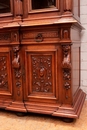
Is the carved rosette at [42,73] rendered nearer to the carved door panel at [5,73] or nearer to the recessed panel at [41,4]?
the carved door panel at [5,73]

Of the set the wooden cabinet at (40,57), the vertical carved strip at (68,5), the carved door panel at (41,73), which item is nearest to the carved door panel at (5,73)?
the wooden cabinet at (40,57)

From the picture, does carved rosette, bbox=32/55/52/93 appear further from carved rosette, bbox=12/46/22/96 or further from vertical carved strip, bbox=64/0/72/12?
vertical carved strip, bbox=64/0/72/12

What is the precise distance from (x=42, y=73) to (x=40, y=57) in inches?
5.6

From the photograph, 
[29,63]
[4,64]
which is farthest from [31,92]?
[4,64]

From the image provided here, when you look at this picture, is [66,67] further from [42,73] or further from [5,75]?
[5,75]

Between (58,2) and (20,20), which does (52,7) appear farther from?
(20,20)

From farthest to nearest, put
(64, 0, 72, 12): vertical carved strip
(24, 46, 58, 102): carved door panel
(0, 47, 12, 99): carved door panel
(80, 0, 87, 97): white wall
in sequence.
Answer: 1. (80, 0, 87, 97): white wall
2. (0, 47, 12, 99): carved door panel
3. (24, 46, 58, 102): carved door panel
4. (64, 0, 72, 12): vertical carved strip

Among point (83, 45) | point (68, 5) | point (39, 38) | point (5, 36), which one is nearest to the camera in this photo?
point (68, 5)

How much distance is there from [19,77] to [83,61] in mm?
798

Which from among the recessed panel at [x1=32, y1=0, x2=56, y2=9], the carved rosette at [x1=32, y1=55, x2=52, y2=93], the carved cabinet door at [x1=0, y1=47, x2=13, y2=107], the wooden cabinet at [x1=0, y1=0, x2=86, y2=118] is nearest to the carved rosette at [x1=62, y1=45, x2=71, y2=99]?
the wooden cabinet at [x1=0, y1=0, x2=86, y2=118]

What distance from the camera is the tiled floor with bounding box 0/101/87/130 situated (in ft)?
4.05

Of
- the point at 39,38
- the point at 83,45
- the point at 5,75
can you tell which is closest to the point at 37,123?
the point at 5,75

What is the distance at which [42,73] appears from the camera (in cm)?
134

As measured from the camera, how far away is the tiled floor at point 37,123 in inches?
48.6
